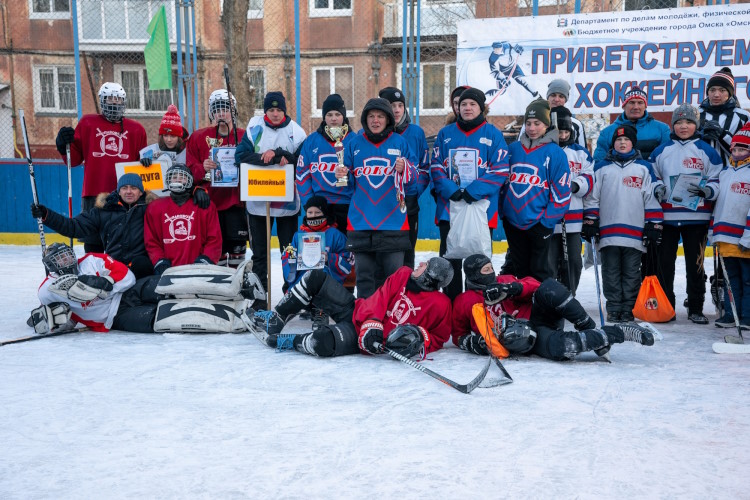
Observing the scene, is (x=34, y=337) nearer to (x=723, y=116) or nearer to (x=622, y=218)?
(x=622, y=218)

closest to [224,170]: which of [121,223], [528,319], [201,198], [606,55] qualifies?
[201,198]

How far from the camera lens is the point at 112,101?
6.29m

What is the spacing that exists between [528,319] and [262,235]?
99.7 inches

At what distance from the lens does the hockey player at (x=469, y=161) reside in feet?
16.8

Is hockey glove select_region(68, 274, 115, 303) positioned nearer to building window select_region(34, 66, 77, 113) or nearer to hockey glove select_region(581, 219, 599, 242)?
hockey glove select_region(581, 219, 599, 242)

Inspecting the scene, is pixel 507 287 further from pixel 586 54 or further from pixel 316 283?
pixel 586 54

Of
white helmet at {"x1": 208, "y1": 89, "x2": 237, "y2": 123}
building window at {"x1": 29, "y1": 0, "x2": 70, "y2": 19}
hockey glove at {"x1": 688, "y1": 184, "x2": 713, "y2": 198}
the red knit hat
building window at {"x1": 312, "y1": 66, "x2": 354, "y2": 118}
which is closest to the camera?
hockey glove at {"x1": 688, "y1": 184, "x2": 713, "y2": 198}

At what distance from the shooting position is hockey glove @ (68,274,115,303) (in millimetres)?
5078

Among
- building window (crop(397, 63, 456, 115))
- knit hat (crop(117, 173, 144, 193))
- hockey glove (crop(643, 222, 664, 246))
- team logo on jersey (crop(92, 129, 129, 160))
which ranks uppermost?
building window (crop(397, 63, 456, 115))

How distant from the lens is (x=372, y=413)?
3426mm

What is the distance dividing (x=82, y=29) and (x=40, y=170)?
28.1ft

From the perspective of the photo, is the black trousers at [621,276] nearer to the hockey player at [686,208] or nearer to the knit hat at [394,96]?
the hockey player at [686,208]

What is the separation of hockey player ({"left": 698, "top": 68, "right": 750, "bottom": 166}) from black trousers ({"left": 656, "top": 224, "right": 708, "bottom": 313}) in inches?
23.7

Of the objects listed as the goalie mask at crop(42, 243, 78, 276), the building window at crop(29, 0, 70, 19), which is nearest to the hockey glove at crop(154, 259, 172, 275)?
the goalie mask at crop(42, 243, 78, 276)
